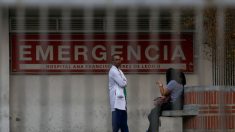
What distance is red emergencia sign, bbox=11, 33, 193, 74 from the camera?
2244 mm

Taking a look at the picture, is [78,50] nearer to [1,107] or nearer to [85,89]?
[85,89]

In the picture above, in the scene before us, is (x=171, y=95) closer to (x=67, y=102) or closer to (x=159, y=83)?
(x=159, y=83)

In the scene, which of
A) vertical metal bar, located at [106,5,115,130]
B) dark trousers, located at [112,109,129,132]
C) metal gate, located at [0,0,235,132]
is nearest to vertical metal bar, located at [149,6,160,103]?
metal gate, located at [0,0,235,132]

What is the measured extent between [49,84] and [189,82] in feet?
1.90

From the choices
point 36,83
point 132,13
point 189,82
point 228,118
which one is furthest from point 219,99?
point 36,83

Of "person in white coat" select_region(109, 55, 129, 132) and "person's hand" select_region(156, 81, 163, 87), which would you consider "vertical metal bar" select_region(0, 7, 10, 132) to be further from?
"person's hand" select_region(156, 81, 163, 87)

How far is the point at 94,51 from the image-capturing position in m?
2.29

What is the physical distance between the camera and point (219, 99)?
237 cm

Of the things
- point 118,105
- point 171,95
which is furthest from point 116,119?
point 118,105

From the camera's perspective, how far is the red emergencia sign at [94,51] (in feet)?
7.36

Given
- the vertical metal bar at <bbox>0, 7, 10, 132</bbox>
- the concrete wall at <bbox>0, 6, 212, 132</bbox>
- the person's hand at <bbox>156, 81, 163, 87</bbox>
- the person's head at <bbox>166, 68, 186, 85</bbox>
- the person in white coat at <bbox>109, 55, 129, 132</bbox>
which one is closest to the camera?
the vertical metal bar at <bbox>0, 7, 10, 132</bbox>

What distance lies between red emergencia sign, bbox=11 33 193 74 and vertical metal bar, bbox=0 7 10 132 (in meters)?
0.03

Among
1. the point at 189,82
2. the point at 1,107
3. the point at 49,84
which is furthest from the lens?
the point at 189,82

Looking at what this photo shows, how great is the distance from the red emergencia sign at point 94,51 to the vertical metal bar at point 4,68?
0.03 m
